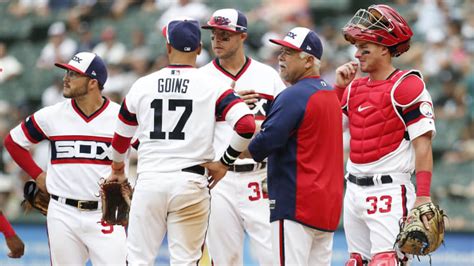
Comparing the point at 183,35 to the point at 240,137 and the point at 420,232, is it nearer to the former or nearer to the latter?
the point at 240,137

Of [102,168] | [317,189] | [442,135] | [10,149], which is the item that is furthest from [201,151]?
[442,135]

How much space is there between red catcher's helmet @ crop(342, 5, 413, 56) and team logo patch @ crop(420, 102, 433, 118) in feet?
1.88

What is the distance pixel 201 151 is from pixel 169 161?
0.25 meters

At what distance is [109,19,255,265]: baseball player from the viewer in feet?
24.7

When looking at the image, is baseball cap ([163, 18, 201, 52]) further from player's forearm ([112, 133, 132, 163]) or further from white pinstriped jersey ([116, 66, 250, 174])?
player's forearm ([112, 133, 132, 163])

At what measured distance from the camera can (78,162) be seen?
8688mm

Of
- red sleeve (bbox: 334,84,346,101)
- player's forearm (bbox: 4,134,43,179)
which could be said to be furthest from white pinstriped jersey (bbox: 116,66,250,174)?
player's forearm (bbox: 4,134,43,179)

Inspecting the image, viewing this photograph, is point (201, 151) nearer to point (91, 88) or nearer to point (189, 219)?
point (189, 219)

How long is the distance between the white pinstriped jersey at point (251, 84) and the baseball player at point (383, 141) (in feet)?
4.49

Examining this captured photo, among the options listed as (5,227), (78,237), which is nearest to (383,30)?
(78,237)

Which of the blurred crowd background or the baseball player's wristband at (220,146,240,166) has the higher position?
the blurred crowd background

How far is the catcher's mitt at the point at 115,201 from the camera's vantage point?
8.38 metres

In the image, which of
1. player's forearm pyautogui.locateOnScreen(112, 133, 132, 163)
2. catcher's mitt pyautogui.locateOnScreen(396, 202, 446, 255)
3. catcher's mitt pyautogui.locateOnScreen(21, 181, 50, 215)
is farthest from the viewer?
catcher's mitt pyautogui.locateOnScreen(21, 181, 50, 215)

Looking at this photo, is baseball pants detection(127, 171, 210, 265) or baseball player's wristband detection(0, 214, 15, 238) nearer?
baseball pants detection(127, 171, 210, 265)
